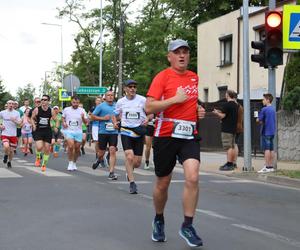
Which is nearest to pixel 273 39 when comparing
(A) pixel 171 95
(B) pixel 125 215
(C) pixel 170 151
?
(B) pixel 125 215

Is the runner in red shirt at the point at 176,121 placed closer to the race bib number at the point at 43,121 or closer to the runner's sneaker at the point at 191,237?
the runner's sneaker at the point at 191,237

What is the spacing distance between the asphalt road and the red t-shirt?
124 centimetres

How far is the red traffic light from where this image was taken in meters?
13.5

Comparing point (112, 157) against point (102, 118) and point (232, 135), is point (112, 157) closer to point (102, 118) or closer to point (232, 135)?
point (102, 118)

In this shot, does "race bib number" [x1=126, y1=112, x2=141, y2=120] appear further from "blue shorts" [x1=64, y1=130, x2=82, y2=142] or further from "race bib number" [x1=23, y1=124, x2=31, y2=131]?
"race bib number" [x1=23, y1=124, x2=31, y2=131]

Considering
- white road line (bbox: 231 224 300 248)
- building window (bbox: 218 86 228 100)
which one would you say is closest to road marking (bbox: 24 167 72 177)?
white road line (bbox: 231 224 300 248)

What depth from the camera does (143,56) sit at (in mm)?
45500

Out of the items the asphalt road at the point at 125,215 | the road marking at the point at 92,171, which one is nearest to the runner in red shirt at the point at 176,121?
the asphalt road at the point at 125,215

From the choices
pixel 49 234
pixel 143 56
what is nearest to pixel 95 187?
pixel 49 234

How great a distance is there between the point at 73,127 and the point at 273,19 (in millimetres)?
5389

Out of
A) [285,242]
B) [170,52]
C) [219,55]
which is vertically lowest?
[285,242]

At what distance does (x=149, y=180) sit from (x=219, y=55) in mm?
20938

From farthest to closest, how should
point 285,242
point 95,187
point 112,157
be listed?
point 112,157 < point 95,187 < point 285,242

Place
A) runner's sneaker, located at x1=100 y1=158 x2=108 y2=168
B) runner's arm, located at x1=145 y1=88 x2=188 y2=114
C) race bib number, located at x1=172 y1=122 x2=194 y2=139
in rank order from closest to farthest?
runner's arm, located at x1=145 y1=88 x2=188 y2=114, race bib number, located at x1=172 y1=122 x2=194 y2=139, runner's sneaker, located at x1=100 y1=158 x2=108 y2=168
